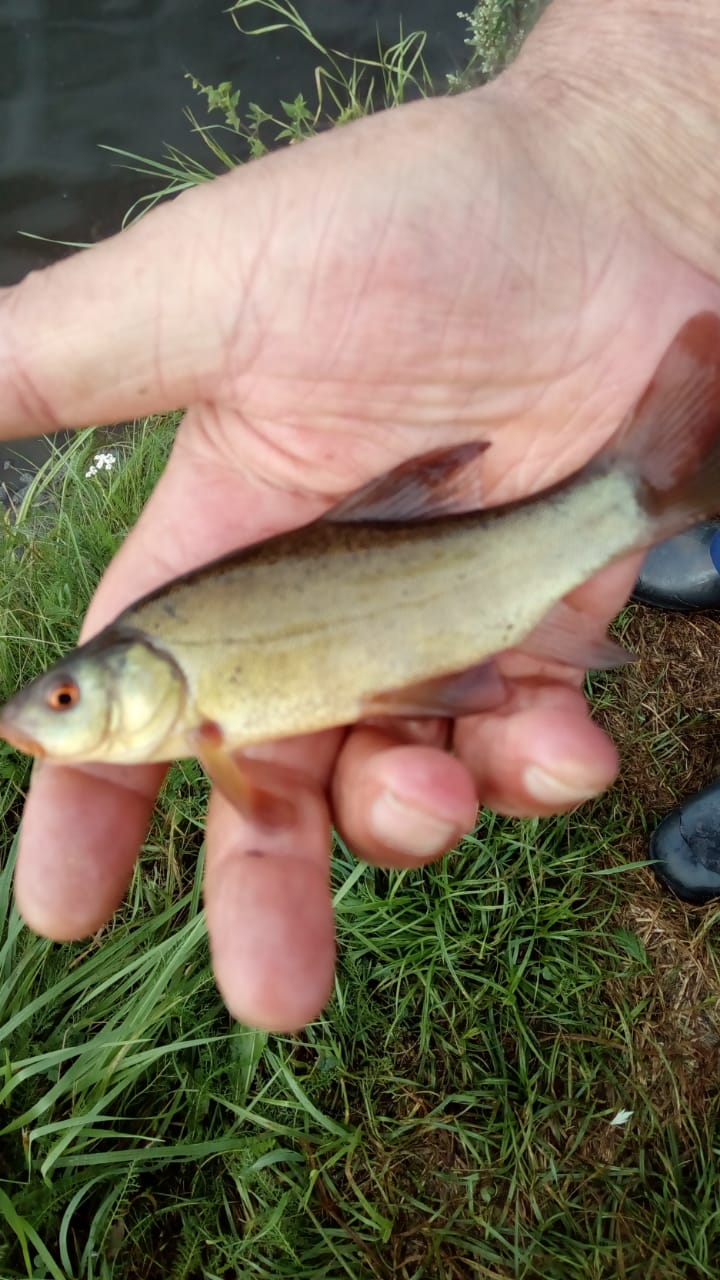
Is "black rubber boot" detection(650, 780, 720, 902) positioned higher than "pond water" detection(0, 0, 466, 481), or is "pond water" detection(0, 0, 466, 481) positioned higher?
"pond water" detection(0, 0, 466, 481)

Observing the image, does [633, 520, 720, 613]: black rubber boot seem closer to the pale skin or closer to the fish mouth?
the pale skin

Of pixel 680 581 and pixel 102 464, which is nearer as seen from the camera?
pixel 680 581

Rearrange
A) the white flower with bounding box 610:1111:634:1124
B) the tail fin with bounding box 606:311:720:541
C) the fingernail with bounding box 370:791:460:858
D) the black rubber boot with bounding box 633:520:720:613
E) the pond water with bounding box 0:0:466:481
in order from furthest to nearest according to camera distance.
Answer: the pond water with bounding box 0:0:466:481
the black rubber boot with bounding box 633:520:720:613
the white flower with bounding box 610:1111:634:1124
the tail fin with bounding box 606:311:720:541
the fingernail with bounding box 370:791:460:858

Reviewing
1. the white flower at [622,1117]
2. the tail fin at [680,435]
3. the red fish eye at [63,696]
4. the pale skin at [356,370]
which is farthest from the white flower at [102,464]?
the white flower at [622,1117]

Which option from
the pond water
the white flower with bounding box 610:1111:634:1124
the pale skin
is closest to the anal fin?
the pale skin

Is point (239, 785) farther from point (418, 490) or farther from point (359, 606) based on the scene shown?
point (418, 490)

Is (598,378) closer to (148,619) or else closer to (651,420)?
(651,420)

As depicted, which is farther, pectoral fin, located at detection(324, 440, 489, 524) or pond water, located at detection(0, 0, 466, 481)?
pond water, located at detection(0, 0, 466, 481)

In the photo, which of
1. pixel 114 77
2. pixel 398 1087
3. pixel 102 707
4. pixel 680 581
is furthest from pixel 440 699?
pixel 114 77
